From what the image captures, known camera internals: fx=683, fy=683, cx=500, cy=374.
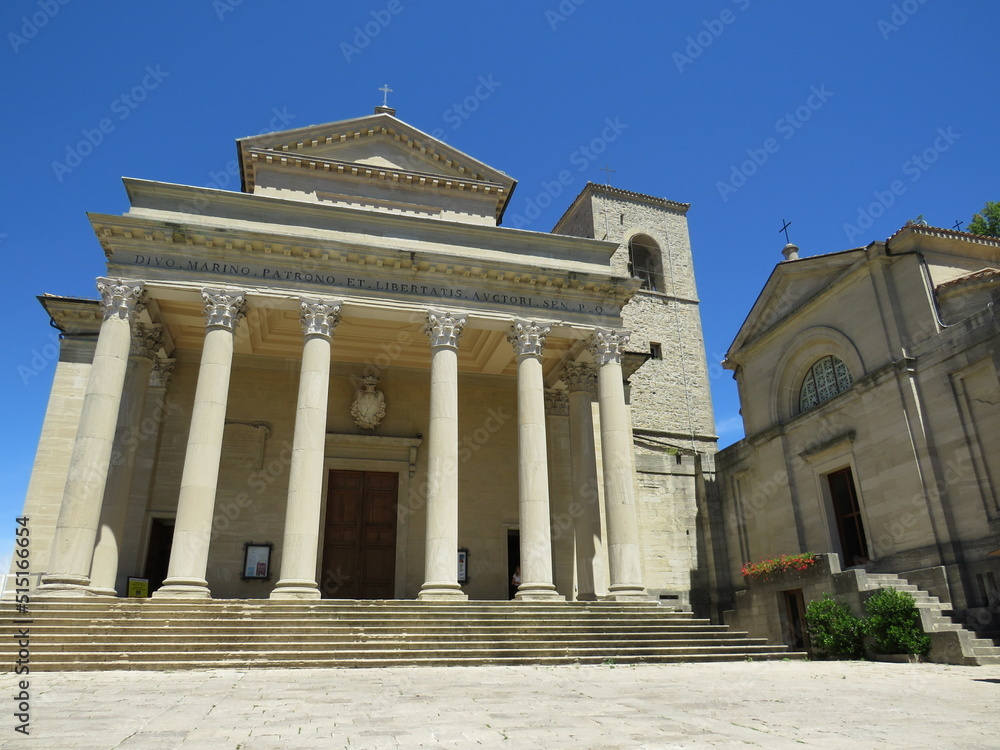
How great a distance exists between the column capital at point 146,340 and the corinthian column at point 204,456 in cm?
311

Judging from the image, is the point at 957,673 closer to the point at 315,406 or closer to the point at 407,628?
the point at 407,628

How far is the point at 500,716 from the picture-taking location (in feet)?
22.9

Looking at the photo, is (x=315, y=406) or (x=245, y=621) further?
(x=315, y=406)

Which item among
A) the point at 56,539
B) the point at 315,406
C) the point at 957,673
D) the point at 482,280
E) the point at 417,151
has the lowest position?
the point at 957,673

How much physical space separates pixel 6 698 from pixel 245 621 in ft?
17.8

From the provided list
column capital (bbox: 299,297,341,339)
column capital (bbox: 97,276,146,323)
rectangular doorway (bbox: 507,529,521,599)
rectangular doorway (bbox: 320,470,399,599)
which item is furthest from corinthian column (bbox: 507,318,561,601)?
column capital (bbox: 97,276,146,323)

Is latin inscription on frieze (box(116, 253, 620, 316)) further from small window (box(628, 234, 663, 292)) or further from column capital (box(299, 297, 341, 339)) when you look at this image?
small window (box(628, 234, 663, 292))

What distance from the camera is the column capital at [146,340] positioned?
19.1 meters

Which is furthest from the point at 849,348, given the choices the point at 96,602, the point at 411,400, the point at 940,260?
the point at 96,602

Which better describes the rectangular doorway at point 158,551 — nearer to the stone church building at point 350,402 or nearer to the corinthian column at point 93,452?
the stone church building at point 350,402

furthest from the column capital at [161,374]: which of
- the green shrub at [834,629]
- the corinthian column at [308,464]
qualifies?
the green shrub at [834,629]

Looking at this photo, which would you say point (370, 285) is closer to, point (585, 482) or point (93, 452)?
point (93, 452)

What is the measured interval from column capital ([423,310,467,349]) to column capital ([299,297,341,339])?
2512mm

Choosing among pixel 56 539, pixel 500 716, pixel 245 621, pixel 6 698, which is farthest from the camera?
pixel 56 539
